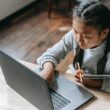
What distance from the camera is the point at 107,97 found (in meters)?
1.12

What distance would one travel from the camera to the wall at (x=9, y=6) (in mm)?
3217

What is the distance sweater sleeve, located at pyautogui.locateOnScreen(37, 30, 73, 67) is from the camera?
134 centimetres

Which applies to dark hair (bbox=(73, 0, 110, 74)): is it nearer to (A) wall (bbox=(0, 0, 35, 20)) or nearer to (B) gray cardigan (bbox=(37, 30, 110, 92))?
(B) gray cardigan (bbox=(37, 30, 110, 92))

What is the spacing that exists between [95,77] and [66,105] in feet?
0.61

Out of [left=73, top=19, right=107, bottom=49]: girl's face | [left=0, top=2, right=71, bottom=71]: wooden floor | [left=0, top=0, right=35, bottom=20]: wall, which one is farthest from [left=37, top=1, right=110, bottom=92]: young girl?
[left=0, top=0, right=35, bottom=20]: wall

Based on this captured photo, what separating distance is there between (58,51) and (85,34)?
0.26 meters

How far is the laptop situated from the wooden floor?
1468 mm

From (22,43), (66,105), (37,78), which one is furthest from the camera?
(22,43)

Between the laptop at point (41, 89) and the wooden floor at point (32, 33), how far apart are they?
4.82 ft

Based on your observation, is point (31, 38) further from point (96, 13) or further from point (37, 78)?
point (37, 78)

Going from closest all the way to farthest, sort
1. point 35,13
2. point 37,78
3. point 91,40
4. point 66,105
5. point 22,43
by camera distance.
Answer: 1. point 37,78
2. point 66,105
3. point 91,40
4. point 22,43
5. point 35,13

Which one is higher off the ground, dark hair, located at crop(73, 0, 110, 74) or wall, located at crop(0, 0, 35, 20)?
dark hair, located at crop(73, 0, 110, 74)

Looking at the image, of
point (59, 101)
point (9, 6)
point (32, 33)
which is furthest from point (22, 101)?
point (9, 6)

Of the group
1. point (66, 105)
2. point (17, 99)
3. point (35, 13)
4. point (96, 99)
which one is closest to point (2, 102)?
point (17, 99)
